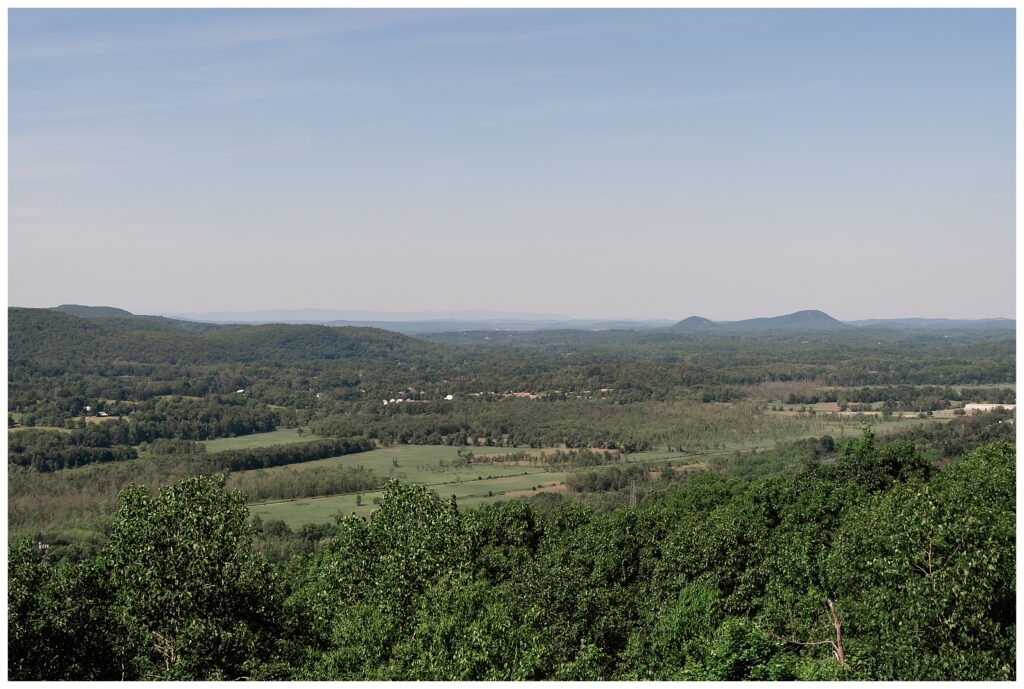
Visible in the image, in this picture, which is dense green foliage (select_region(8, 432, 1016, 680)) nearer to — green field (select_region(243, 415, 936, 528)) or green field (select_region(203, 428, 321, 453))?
green field (select_region(243, 415, 936, 528))

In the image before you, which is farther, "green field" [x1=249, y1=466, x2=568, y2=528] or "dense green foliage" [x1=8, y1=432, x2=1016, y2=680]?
"green field" [x1=249, y1=466, x2=568, y2=528]

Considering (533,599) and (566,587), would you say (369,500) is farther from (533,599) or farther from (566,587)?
(533,599)

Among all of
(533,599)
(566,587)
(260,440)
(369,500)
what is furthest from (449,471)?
(533,599)

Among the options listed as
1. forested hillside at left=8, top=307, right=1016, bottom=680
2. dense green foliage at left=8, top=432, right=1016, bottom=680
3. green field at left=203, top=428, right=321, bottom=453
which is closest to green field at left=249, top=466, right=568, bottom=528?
forested hillside at left=8, top=307, right=1016, bottom=680

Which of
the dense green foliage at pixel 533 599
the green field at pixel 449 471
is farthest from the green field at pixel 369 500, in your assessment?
the dense green foliage at pixel 533 599

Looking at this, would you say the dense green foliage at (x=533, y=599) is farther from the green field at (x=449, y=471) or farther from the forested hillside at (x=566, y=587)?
the green field at (x=449, y=471)

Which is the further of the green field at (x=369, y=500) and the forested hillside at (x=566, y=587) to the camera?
the green field at (x=369, y=500)

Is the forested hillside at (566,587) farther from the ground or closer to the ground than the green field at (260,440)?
farther from the ground

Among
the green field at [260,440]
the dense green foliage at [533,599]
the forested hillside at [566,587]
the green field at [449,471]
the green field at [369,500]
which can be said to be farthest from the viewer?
the green field at [260,440]
